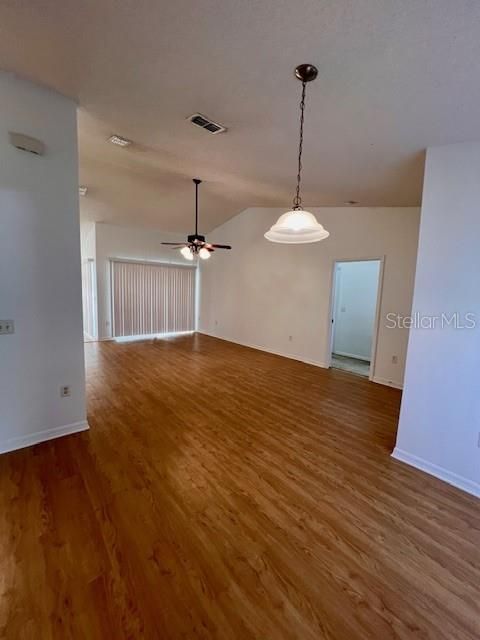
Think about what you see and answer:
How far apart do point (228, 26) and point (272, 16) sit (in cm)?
25

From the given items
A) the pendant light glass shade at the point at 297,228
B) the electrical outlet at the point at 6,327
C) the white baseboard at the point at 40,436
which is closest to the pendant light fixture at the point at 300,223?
the pendant light glass shade at the point at 297,228

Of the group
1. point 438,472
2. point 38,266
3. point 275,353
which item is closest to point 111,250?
point 275,353

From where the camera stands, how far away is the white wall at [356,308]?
6285mm

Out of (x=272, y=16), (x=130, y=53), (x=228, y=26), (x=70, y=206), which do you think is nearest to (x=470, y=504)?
(x=272, y=16)

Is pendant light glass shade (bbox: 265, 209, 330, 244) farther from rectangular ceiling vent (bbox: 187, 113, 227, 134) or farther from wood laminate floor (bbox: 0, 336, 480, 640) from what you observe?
wood laminate floor (bbox: 0, 336, 480, 640)

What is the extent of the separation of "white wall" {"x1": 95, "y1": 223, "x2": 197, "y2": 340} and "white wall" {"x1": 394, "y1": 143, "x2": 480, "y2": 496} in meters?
6.69

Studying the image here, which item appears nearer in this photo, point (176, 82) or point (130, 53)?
point (130, 53)

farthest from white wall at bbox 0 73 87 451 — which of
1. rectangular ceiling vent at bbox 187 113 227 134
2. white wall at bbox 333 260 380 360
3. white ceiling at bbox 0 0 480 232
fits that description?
white wall at bbox 333 260 380 360

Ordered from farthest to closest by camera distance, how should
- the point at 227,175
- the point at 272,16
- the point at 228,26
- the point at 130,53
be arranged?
1. the point at 227,175
2. the point at 130,53
3. the point at 228,26
4. the point at 272,16

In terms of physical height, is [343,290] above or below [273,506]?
above

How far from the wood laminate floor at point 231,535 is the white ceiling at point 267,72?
2.75 m

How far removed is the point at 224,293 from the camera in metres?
7.85

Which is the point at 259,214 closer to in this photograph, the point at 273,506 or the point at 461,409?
the point at 461,409

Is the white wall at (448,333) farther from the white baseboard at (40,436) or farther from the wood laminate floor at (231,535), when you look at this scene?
the white baseboard at (40,436)
